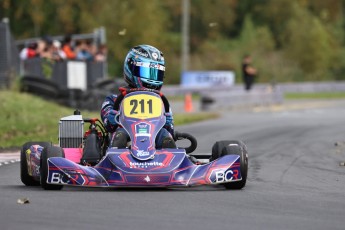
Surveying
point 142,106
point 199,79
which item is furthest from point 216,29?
point 142,106

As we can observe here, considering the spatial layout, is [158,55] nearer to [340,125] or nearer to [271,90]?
[340,125]

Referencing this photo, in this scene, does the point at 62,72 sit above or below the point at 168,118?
below

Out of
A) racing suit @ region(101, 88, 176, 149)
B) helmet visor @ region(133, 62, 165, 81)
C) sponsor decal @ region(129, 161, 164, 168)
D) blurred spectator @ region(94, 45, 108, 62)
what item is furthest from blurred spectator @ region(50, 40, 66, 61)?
sponsor decal @ region(129, 161, 164, 168)

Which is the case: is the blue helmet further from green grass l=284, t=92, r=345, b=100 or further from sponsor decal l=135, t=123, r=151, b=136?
green grass l=284, t=92, r=345, b=100

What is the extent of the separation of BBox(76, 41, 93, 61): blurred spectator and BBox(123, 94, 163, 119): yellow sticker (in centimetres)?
1713

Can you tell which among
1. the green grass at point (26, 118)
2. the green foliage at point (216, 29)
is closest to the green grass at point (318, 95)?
the green foliage at point (216, 29)

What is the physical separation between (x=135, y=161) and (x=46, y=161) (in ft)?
2.93

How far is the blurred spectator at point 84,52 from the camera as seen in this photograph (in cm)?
2850

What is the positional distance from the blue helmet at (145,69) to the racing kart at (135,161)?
A: 220 millimetres

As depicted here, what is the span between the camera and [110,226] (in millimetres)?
7887

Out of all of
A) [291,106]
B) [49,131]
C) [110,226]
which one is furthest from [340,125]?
[110,226]

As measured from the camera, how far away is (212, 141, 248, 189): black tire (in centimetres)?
1091

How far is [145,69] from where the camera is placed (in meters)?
11.5

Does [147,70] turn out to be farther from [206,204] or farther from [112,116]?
[206,204]
